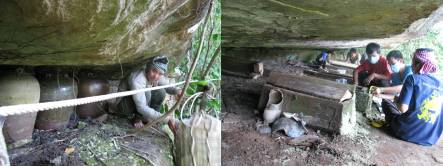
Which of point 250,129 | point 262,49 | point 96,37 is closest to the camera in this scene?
point 96,37

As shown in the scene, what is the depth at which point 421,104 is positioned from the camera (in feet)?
16.6

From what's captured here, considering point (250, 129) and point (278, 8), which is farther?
point (250, 129)

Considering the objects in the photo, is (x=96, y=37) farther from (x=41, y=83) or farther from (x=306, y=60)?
(x=306, y=60)

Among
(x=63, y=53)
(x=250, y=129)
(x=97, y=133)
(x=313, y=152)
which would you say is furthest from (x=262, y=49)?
(x=63, y=53)

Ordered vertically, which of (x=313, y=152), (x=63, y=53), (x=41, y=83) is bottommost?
(x=313, y=152)

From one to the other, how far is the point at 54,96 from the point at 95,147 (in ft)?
2.45

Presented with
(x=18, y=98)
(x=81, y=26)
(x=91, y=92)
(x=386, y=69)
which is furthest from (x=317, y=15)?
(x=18, y=98)

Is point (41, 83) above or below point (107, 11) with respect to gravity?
below

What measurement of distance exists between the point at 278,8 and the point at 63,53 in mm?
2505

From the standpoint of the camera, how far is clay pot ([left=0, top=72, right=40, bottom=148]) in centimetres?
299

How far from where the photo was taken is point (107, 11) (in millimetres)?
1840

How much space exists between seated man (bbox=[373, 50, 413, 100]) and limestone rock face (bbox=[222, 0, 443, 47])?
79 centimetres

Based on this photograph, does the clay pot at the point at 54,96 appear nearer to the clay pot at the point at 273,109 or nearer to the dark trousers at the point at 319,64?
the clay pot at the point at 273,109

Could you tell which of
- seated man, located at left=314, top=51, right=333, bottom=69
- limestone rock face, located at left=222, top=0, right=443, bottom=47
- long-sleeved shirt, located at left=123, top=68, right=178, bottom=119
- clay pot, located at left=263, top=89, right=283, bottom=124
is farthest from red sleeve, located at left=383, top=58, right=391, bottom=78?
long-sleeved shirt, located at left=123, top=68, right=178, bottom=119
